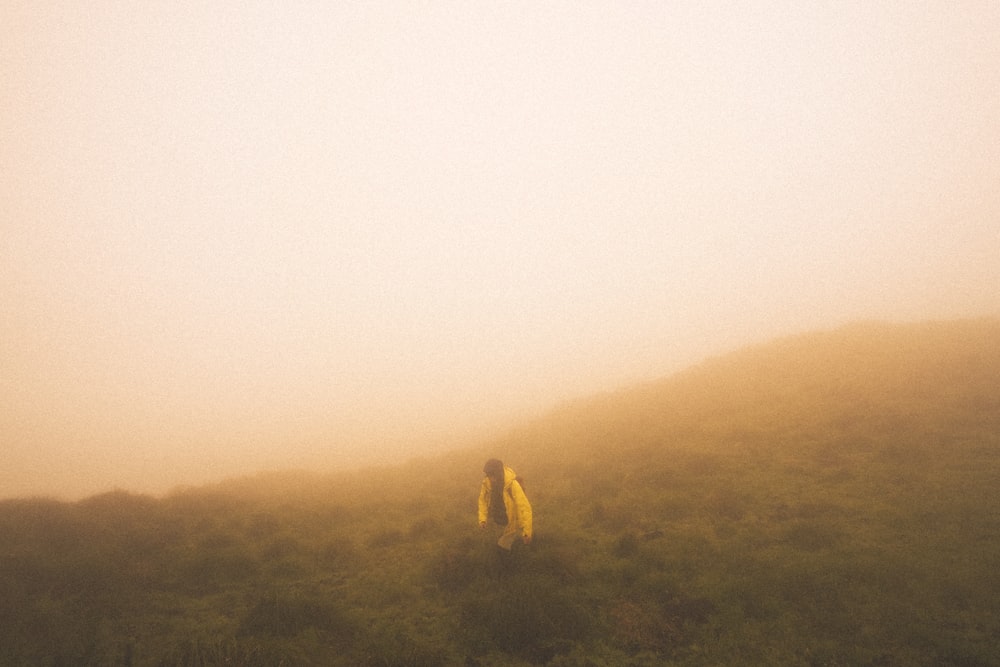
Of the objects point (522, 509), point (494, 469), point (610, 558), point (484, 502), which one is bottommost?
point (610, 558)

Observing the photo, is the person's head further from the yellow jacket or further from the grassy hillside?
the grassy hillside

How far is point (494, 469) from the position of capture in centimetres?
983

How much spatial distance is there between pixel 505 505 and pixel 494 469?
2.90 ft

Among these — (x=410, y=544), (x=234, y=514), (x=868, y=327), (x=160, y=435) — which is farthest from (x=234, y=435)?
(x=868, y=327)

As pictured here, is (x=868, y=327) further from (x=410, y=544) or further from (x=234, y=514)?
(x=234, y=514)

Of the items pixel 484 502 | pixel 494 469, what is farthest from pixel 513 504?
pixel 494 469

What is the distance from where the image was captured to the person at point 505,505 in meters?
9.67

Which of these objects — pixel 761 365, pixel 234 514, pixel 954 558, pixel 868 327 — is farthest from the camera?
pixel 868 327

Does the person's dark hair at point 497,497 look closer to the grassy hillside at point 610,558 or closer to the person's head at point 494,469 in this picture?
the person's head at point 494,469

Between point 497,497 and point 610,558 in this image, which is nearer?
point 610,558

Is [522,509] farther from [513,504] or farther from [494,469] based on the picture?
[494,469]

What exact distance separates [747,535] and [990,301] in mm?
76991

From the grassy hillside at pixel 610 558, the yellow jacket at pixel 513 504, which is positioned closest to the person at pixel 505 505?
the yellow jacket at pixel 513 504

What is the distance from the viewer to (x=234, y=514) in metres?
13.7
